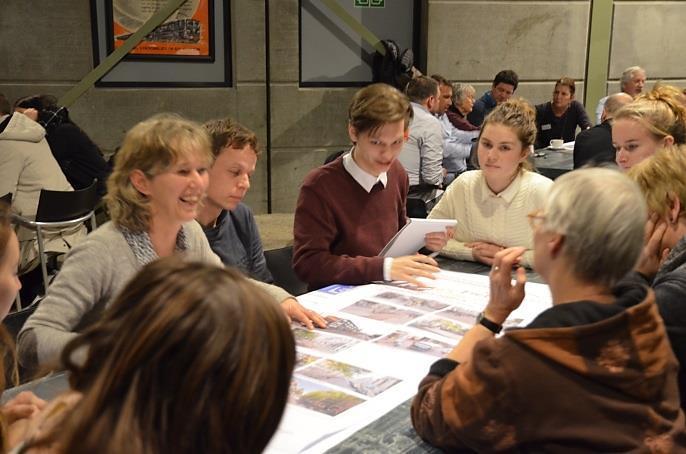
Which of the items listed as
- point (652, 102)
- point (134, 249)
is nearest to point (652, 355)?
point (134, 249)

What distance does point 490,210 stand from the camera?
276cm

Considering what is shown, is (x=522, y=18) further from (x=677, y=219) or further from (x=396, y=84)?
(x=677, y=219)

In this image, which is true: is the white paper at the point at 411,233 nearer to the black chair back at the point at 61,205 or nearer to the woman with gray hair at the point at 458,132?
the black chair back at the point at 61,205

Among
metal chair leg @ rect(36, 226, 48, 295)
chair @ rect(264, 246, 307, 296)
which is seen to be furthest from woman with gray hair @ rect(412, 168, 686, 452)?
metal chair leg @ rect(36, 226, 48, 295)

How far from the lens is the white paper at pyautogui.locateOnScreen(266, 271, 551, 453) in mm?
1416

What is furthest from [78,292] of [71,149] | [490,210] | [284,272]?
[71,149]

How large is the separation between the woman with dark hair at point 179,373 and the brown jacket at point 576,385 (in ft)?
1.59

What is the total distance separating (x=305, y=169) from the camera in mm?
6992

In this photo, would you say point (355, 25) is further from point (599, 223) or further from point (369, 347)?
point (599, 223)

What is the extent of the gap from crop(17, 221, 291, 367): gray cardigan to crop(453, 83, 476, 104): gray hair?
5.53 m

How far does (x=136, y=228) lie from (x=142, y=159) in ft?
0.60

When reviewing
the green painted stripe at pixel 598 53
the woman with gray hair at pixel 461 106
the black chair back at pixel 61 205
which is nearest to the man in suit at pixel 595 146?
the woman with gray hair at pixel 461 106

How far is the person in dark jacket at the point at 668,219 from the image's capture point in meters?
1.52

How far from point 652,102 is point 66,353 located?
2543 millimetres
